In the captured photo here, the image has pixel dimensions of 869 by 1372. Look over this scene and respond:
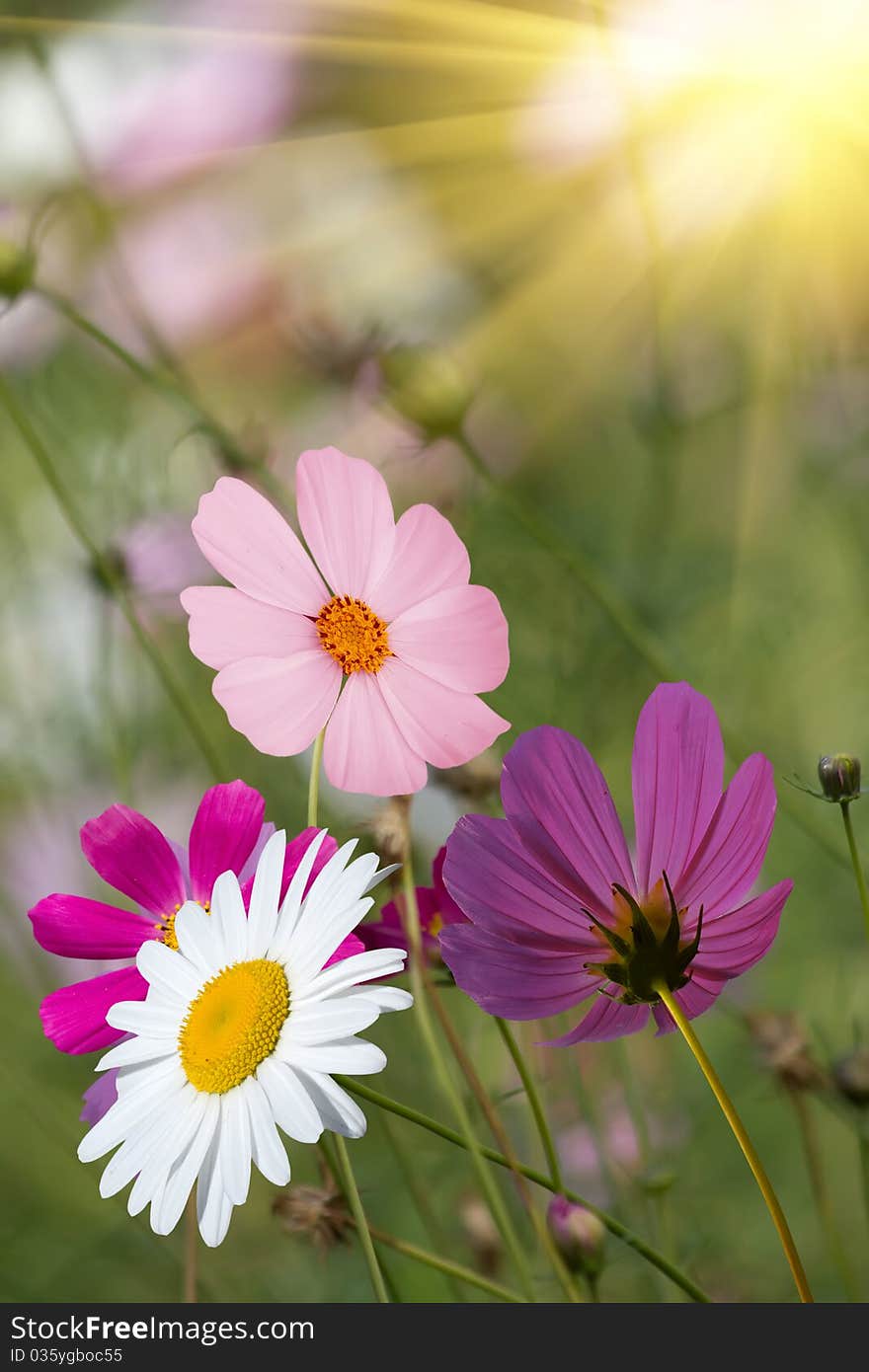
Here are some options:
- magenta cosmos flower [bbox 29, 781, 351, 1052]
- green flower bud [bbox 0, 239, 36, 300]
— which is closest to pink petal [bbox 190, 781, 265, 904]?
magenta cosmos flower [bbox 29, 781, 351, 1052]

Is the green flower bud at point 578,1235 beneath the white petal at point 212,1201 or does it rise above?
beneath

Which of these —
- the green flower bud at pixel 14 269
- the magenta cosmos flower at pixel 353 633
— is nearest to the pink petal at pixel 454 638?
the magenta cosmos flower at pixel 353 633

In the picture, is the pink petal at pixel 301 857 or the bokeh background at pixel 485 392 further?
the bokeh background at pixel 485 392

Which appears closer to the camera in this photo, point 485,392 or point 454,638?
point 454,638

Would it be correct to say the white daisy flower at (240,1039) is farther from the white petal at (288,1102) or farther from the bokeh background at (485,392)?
the bokeh background at (485,392)

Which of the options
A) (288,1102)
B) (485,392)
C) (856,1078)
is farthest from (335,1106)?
(485,392)

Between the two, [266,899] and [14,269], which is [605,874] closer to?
[266,899]
